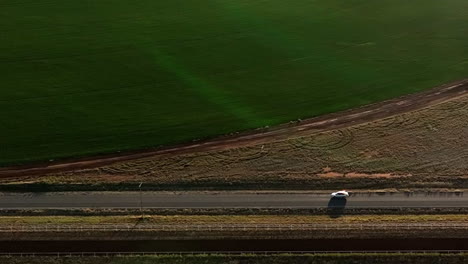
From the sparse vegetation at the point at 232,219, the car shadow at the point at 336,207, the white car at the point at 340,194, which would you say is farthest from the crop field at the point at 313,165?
the sparse vegetation at the point at 232,219

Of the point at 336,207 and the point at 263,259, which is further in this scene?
the point at 336,207

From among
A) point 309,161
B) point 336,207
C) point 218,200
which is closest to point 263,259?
point 218,200

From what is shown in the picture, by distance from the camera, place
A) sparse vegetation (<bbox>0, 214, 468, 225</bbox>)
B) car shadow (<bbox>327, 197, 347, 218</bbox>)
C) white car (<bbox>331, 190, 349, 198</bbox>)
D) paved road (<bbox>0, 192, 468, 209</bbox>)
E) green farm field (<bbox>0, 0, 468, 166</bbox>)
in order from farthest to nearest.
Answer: green farm field (<bbox>0, 0, 468, 166</bbox>)
white car (<bbox>331, 190, 349, 198</bbox>)
paved road (<bbox>0, 192, 468, 209</bbox>)
car shadow (<bbox>327, 197, 347, 218</bbox>)
sparse vegetation (<bbox>0, 214, 468, 225</bbox>)

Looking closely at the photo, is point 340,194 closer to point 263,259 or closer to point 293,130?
point 293,130

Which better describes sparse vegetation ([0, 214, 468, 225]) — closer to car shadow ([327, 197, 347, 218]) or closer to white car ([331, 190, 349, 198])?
car shadow ([327, 197, 347, 218])

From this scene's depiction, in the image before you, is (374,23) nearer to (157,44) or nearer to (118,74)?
(157,44)

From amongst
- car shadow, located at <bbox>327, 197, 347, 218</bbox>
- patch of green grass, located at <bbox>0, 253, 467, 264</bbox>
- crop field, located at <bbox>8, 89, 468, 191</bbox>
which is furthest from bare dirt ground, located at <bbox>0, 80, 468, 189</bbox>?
patch of green grass, located at <bbox>0, 253, 467, 264</bbox>
